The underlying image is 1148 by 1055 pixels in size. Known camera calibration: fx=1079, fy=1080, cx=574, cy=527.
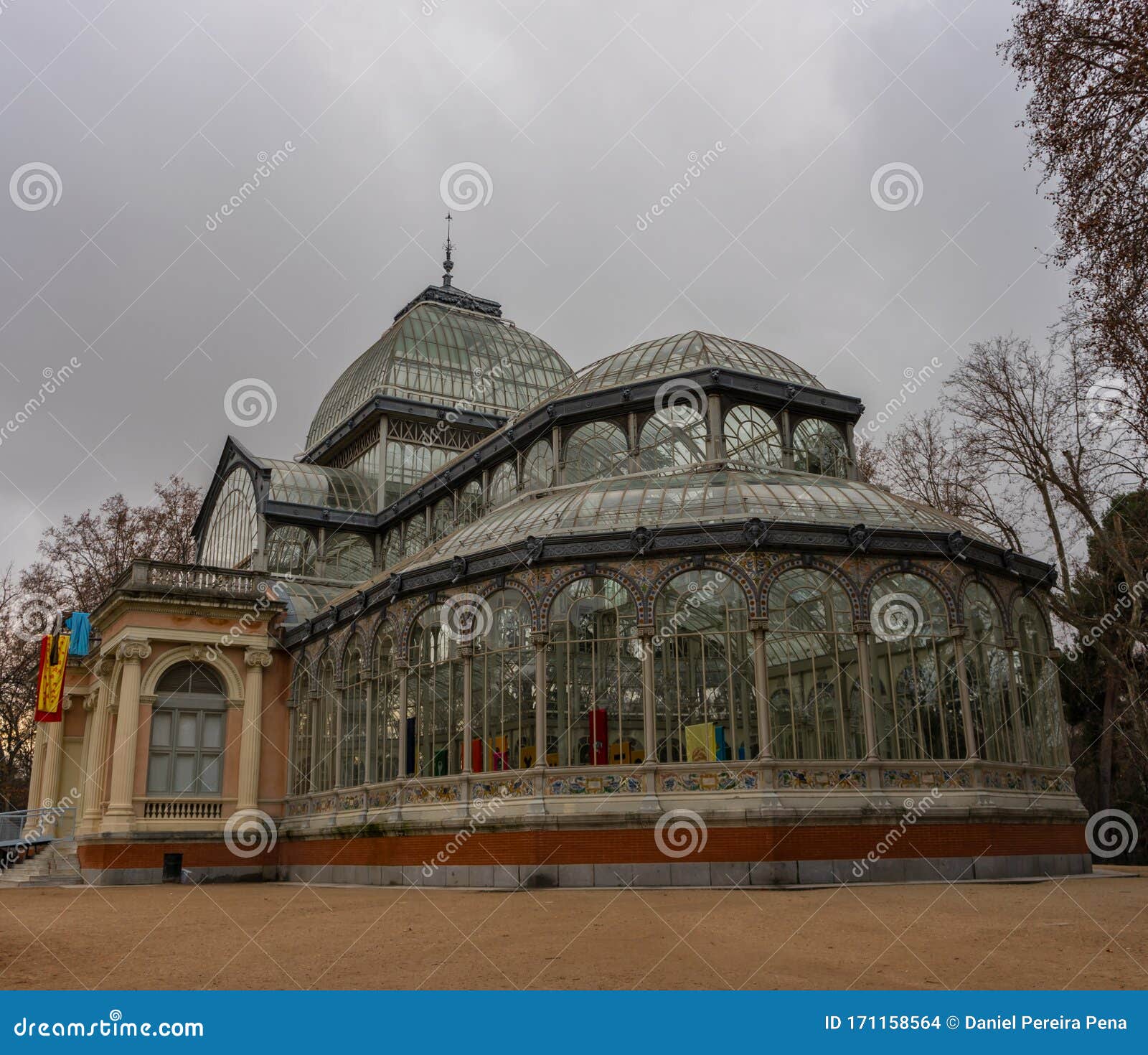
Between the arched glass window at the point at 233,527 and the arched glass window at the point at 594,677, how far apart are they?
18223 millimetres

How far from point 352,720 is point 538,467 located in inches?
321

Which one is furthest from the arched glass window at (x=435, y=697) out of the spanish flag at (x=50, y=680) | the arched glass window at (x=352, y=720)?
the spanish flag at (x=50, y=680)

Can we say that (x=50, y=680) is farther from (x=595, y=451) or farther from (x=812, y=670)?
(x=812, y=670)

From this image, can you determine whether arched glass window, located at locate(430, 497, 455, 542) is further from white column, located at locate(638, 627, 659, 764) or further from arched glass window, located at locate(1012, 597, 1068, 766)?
arched glass window, located at locate(1012, 597, 1068, 766)

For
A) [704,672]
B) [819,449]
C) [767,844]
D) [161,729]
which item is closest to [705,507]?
[704,672]

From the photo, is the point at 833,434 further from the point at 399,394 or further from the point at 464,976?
the point at 464,976

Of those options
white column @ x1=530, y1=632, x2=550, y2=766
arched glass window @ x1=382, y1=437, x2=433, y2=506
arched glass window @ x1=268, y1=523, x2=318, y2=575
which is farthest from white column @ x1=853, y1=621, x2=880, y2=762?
arched glass window @ x1=268, y1=523, x2=318, y2=575

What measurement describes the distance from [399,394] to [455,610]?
60.3 feet

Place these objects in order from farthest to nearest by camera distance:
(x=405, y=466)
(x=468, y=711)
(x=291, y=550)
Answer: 1. (x=405, y=466)
2. (x=291, y=550)
3. (x=468, y=711)

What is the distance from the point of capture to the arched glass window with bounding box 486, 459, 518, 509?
99.1 ft

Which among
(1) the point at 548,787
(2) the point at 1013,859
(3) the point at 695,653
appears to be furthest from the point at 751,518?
(2) the point at 1013,859

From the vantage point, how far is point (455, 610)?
2289 cm

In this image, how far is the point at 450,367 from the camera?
1628 inches

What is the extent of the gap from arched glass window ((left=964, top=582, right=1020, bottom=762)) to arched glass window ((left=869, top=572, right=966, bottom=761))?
18.4 inches
